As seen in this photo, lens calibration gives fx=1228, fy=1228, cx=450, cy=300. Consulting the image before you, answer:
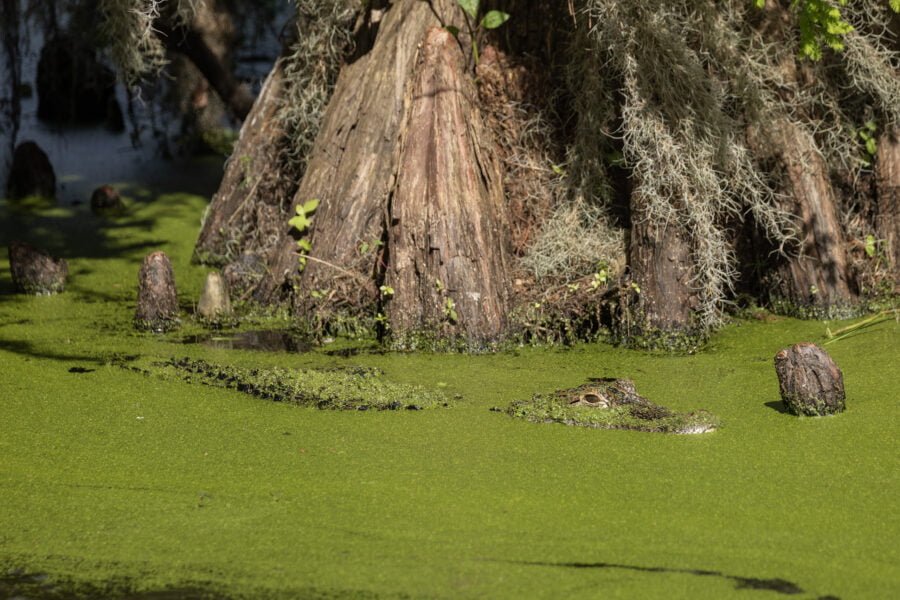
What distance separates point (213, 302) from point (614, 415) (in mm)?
2675

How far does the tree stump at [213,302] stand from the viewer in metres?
6.84

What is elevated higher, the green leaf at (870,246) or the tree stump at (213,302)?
the green leaf at (870,246)

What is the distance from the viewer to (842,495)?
4.31m

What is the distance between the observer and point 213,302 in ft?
22.4

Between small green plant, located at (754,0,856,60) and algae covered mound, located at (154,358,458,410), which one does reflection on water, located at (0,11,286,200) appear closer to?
algae covered mound, located at (154,358,458,410)

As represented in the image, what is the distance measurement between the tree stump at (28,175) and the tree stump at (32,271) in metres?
2.41

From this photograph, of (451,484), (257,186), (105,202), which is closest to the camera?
(451,484)

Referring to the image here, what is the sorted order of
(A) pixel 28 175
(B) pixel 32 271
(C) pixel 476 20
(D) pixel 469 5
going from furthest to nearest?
(A) pixel 28 175
(B) pixel 32 271
(C) pixel 476 20
(D) pixel 469 5

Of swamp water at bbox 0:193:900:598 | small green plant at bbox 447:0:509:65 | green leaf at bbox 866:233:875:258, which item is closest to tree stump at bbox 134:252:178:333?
swamp water at bbox 0:193:900:598

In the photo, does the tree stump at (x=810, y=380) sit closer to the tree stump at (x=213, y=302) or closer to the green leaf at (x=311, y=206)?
the green leaf at (x=311, y=206)

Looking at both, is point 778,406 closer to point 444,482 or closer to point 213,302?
point 444,482

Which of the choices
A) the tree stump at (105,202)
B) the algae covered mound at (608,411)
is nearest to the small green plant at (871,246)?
the algae covered mound at (608,411)

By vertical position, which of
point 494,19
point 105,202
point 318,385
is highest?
point 494,19

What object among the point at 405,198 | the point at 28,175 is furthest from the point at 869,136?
the point at 28,175
